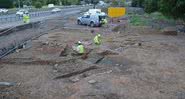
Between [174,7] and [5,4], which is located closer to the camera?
[174,7]

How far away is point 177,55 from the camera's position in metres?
24.8

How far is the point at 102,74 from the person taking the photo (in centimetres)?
1842

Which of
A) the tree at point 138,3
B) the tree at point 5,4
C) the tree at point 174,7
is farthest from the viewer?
the tree at point 138,3

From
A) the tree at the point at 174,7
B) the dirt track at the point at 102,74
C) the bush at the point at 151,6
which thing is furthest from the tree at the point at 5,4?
the dirt track at the point at 102,74

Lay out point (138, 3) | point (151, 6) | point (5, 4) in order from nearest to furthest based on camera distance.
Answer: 1. point (151, 6)
2. point (5, 4)
3. point (138, 3)

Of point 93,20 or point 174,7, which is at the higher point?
point 174,7

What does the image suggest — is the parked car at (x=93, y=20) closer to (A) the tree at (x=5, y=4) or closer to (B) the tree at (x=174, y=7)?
(B) the tree at (x=174, y=7)

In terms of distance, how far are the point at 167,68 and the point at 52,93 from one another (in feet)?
26.1

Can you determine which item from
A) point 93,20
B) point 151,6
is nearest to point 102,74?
point 93,20

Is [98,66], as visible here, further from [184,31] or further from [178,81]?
[184,31]

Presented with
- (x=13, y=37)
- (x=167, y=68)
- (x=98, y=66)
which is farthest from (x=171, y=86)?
(x=13, y=37)

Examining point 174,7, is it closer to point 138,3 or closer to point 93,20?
point 93,20

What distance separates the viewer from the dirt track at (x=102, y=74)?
15297 mm

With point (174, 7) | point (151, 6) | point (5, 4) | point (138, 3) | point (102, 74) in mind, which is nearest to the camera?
point (102, 74)
